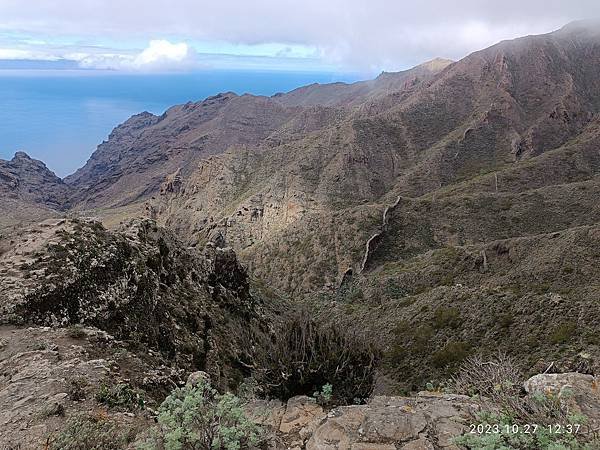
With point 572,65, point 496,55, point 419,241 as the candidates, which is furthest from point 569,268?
point 572,65

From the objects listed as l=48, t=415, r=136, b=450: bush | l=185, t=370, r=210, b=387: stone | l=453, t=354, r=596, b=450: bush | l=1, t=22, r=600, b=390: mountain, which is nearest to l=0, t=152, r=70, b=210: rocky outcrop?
l=1, t=22, r=600, b=390: mountain

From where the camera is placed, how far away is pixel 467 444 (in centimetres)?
470

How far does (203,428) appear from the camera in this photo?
489 cm

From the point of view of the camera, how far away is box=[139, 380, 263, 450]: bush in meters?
4.75

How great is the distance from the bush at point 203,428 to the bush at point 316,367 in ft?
7.62

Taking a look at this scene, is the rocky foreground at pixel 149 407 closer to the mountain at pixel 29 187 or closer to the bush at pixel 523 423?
the bush at pixel 523 423

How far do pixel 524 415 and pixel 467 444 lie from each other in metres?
0.61

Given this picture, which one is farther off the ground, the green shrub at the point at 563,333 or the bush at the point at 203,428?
the bush at the point at 203,428

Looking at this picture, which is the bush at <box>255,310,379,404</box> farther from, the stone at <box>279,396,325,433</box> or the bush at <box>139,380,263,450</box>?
the bush at <box>139,380,263,450</box>

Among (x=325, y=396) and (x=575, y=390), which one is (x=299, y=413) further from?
(x=575, y=390)

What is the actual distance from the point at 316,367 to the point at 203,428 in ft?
10.3

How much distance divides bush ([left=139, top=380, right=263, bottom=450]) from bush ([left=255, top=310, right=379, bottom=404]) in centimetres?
232

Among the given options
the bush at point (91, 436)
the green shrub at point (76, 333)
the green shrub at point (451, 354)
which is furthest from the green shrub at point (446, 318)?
the bush at point (91, 436)

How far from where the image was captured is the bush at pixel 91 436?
5.60m
